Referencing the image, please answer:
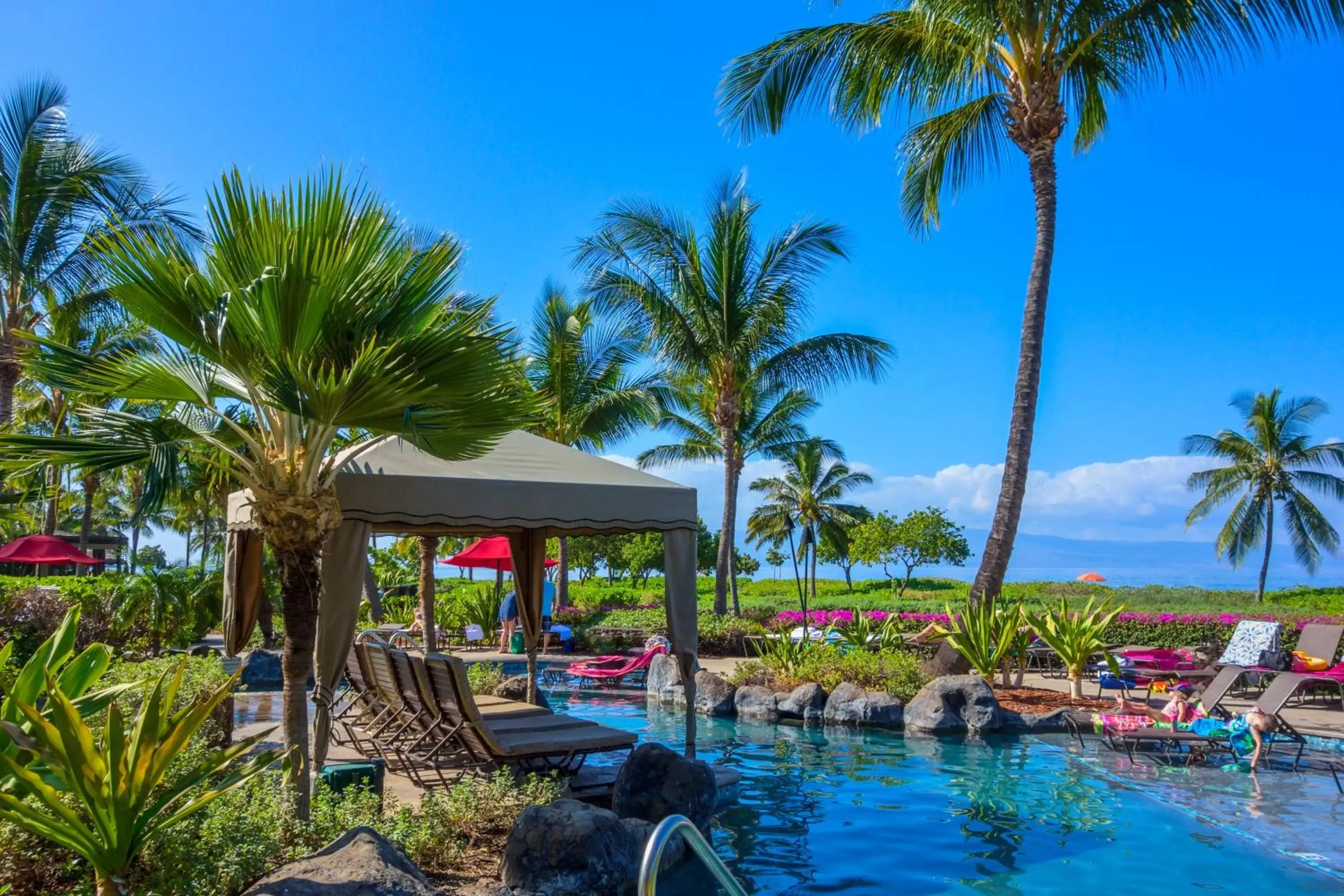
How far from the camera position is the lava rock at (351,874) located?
3.64m

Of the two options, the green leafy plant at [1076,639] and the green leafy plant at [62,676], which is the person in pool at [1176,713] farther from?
the green leafy plant at [62,676]

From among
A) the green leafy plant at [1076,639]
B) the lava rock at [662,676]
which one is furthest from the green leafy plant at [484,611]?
the green leafy plant at [1076,639]

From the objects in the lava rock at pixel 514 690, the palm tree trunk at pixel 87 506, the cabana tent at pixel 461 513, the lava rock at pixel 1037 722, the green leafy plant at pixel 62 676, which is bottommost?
the lava rock at pixel 1037 722

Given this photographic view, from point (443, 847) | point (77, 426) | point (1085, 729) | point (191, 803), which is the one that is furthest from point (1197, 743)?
point (77, 426)

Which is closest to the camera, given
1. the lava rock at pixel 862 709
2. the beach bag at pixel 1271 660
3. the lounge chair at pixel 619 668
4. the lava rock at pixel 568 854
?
the lava rock at pixel 568 854

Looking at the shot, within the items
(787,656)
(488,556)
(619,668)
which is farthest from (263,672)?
(787,656)

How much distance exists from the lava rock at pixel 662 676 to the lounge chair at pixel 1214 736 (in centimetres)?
606

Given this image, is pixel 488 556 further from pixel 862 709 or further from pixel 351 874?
pixel 351 874

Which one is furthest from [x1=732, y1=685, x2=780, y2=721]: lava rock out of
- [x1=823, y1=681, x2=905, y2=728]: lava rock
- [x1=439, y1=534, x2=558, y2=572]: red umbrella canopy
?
[x1=439, y1=534, x2=558, y2=572]: red umbrella canopy

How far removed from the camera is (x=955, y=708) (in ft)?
37.3

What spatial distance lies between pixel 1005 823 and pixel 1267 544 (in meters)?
39.3

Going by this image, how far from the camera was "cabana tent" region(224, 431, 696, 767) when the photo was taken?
6.20 meters

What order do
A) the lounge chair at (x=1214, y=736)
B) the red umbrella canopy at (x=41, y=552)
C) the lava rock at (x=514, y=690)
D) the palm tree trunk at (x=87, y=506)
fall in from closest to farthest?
1. the lounge chair at (x=1214, y=736)
2. the lava rock at (x=514, y=690)
3. the red umbrella canopy at (x=41, y=552)
4. the palm tree trunk at (x=87, y=506)

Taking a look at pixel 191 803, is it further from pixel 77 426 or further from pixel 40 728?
pixel 77 426
